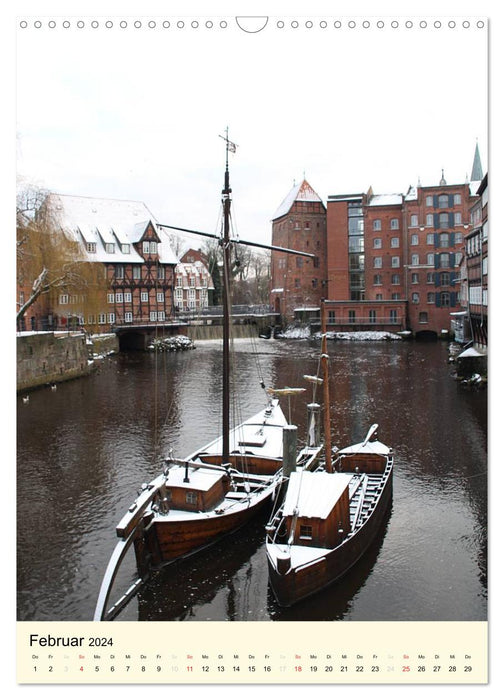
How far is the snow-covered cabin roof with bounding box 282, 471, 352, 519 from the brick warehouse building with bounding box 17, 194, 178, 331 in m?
25.8

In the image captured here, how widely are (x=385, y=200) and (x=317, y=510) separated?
131 feet

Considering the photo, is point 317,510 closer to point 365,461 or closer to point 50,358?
point 365,461

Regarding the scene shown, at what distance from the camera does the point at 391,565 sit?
8531mm

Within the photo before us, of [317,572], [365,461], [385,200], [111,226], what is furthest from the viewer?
[385,200]

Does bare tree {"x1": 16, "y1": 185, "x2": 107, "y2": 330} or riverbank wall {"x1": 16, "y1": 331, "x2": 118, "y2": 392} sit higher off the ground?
bare tree {"x1": 16, "y1": 185, "x2": 107, "y2": 330}

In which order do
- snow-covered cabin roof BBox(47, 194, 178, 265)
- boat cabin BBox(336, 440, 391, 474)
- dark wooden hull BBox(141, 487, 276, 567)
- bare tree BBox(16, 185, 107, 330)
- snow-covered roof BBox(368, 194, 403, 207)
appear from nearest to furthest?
dark wooden hull BBox(141, 487, 276, 567), boat cabin BBox(336, 440, 391, 474), bare tree BBox(16, 185, 107, 330), snow-covered cabin roof BBox(47, 194, 178, 265), snow-covered roof BBox(368, 194, 403, 207)

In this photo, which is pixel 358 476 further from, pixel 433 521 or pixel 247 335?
pixel 247 335

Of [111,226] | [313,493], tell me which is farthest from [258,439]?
[111,226]

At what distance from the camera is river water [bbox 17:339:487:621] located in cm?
766

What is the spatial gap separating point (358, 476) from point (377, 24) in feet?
24.5

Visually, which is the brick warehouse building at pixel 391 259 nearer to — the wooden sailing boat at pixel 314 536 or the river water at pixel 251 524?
the river water at pixel 251 524

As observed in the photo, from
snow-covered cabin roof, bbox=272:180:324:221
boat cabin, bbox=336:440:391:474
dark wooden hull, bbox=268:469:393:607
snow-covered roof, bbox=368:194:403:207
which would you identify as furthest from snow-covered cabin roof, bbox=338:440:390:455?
snow-covered cabin roof, bbox=272:180:324:221

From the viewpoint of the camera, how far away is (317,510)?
7.85m

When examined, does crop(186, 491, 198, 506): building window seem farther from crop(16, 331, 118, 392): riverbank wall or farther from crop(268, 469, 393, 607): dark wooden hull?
crop(16, 331, 118, 392): riverbank wall
